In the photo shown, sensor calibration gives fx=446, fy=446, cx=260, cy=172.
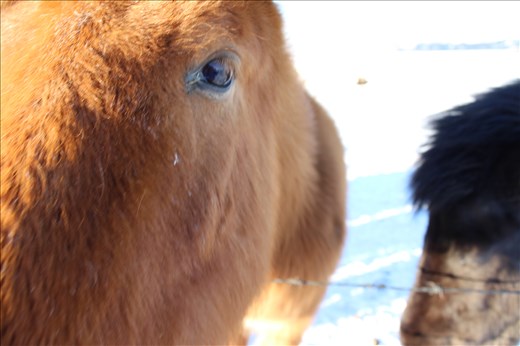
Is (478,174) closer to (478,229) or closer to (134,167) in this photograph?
(478,229)

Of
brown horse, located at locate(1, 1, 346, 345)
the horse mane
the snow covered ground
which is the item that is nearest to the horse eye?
brown horse, located at locate(1, 1, 346, 345)

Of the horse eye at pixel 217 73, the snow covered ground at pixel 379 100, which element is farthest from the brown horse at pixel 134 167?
the snow covered ground at pixel 379 100

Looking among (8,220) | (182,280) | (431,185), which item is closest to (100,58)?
(8,220)

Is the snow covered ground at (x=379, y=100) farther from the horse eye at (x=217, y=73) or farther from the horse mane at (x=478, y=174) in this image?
the horse eye at (x=217, y=73)

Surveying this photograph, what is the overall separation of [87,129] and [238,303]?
0.92 metres

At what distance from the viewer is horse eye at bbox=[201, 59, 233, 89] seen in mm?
1401

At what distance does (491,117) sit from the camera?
1740 mm

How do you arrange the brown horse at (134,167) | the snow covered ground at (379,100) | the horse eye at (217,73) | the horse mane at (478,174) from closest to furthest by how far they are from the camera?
the brown horse at (134,167)
the horse eye at (217,73)
the horse mane at (478,174)
the snow covered ground at (379,100)

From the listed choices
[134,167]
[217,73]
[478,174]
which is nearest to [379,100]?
[478,174]

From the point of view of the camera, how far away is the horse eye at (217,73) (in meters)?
1.40

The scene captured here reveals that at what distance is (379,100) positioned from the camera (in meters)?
3.89

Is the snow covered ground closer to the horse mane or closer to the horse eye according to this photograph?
the horse mane

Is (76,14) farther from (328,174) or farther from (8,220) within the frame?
(328,174)

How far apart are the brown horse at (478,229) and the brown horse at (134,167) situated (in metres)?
0.72
